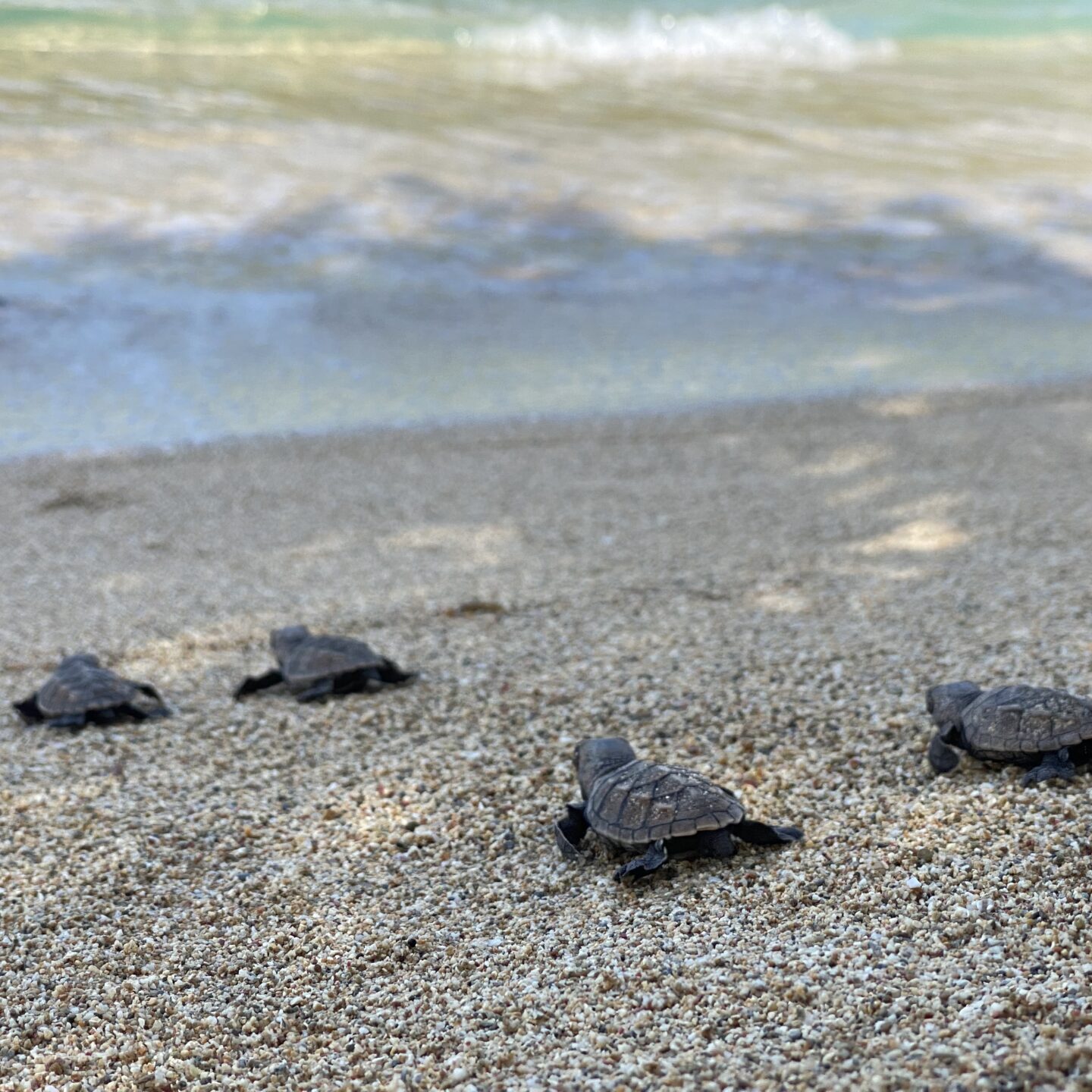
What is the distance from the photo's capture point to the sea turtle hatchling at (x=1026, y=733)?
3127 millimetres

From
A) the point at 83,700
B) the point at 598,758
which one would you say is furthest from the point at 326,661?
the point at 598,758

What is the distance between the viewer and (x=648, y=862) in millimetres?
2840

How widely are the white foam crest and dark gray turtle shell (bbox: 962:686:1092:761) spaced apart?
21859 mm

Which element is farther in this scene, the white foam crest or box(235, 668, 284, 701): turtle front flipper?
the white foam crest

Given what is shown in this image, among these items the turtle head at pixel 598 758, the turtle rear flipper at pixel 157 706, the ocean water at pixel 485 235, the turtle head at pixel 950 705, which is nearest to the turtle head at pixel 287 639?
the turtle rear flipper at pixel 157 706

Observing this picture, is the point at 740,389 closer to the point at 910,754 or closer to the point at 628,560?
the point at 628,560

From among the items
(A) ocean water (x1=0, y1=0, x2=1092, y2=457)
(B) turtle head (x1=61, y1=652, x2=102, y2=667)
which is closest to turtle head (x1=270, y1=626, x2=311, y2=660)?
(B) turtle head (x1=61, y1=652, x2=102, y2=667)

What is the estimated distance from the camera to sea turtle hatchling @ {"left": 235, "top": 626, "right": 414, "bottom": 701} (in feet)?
14.0

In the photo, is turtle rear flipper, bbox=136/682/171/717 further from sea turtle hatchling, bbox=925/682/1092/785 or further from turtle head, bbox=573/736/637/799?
sea turtle hatchling, bbox=925/682/1092/785

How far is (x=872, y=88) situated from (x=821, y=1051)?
20796 millimetres

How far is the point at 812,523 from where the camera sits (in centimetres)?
617

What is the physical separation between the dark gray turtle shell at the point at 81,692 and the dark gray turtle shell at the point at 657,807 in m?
1.91

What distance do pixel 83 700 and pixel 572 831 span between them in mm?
1888

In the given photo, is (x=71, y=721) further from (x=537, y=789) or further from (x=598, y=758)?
(x=598, y=758)
